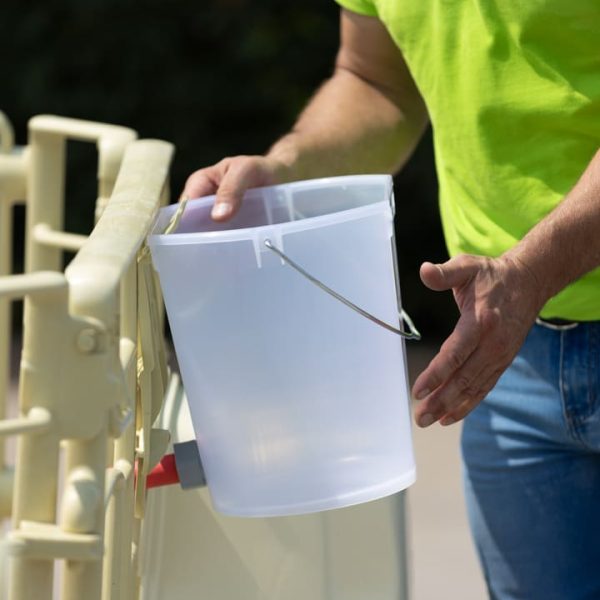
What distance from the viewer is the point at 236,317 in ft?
4.79

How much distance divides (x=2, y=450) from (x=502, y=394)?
106 cm

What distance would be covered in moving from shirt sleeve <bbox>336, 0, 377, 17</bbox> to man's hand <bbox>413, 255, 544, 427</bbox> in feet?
2.23

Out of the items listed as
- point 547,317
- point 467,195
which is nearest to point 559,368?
point 547,317

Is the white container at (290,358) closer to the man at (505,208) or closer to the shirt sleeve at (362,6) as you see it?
the man at (505,208)

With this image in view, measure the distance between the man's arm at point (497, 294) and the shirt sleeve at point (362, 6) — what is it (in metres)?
0.61

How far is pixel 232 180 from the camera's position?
1730mm

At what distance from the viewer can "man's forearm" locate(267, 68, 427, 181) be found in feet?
6.40

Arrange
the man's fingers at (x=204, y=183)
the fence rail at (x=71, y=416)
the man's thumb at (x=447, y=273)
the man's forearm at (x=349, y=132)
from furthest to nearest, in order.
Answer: the man's forearm at (x=349, y=132) < the man's fingers at (x=204, y=183) < the man's thumb at (x=447, y=273) < the fence rail at (x=71, y=416)

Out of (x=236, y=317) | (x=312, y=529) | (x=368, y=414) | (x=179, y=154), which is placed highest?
(x=179, y=154)

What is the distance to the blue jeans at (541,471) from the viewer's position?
1833 mm

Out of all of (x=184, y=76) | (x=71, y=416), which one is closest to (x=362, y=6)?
(x=71, y=416)

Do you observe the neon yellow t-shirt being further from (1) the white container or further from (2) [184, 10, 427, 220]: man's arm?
(1) the white container

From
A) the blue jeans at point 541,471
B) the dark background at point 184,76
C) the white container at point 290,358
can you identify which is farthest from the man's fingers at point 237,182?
the dark background at point 184,76

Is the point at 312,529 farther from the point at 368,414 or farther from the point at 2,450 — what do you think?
the point at 2,450
